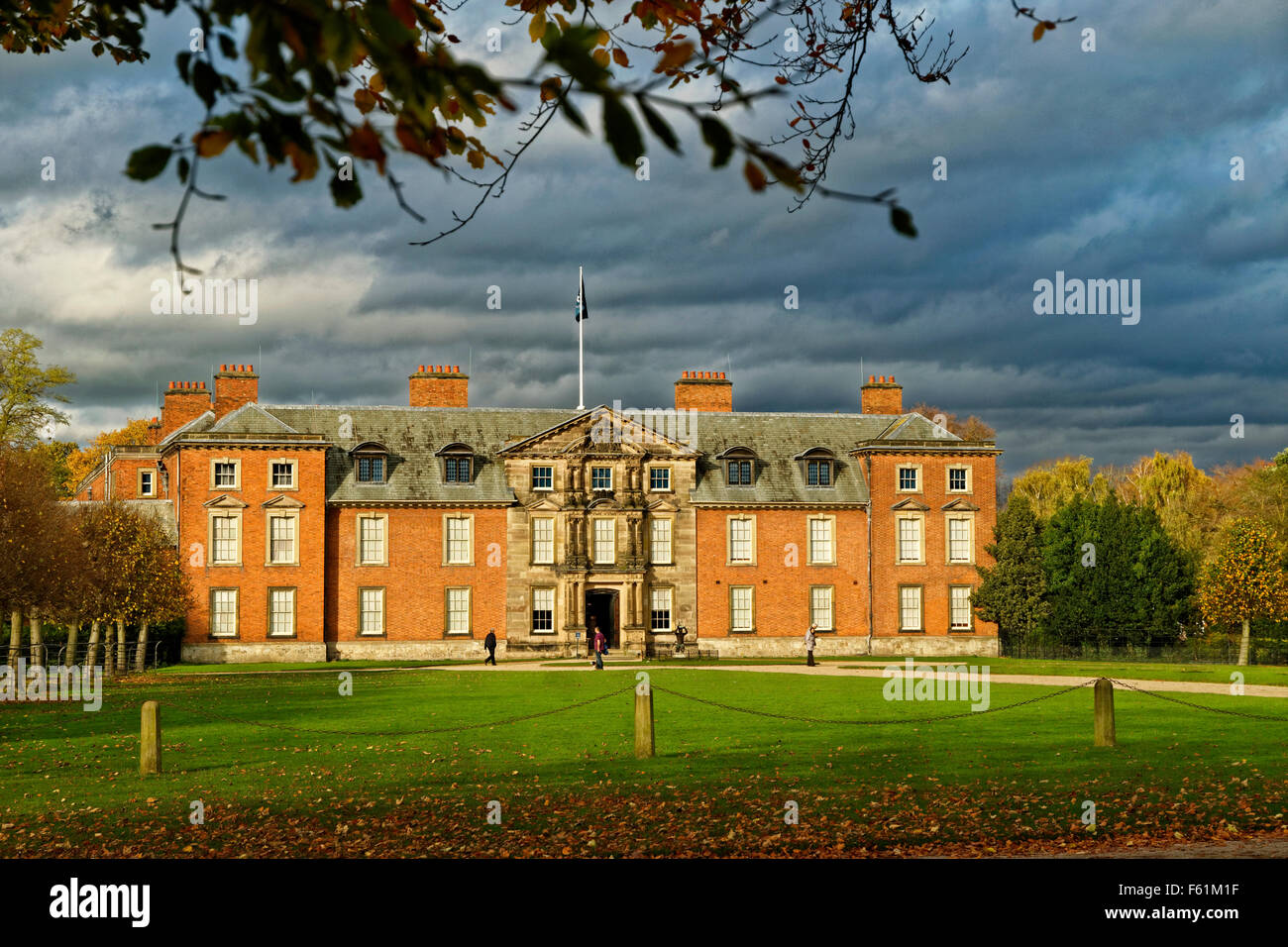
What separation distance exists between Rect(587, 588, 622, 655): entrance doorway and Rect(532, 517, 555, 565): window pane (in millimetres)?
2392

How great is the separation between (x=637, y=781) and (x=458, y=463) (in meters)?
38.6

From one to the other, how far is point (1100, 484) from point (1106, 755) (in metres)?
57.5

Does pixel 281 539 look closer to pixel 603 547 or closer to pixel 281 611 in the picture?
pixel 281 611

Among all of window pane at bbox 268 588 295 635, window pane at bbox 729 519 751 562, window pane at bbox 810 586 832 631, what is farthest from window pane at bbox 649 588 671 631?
window pane at bbox 268 588 295 635

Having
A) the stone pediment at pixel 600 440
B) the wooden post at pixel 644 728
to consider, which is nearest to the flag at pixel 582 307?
the stone pediment at pixel 600 440

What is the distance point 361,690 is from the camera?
33.8m

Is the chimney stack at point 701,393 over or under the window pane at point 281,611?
over

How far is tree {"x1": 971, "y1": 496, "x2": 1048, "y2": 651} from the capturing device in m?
52.6

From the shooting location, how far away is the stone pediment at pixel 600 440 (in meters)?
53.7

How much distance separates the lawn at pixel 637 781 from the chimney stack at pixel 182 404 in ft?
107

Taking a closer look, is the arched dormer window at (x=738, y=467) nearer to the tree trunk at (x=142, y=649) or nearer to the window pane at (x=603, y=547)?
the window pane at (x=603, y=547)

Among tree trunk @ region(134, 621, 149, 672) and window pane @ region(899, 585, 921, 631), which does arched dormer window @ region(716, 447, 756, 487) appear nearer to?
window pane @ region(899, 585, 921, 631)

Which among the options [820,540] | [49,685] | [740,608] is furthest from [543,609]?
[49,685]

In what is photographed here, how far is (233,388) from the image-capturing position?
5456 centimetres
